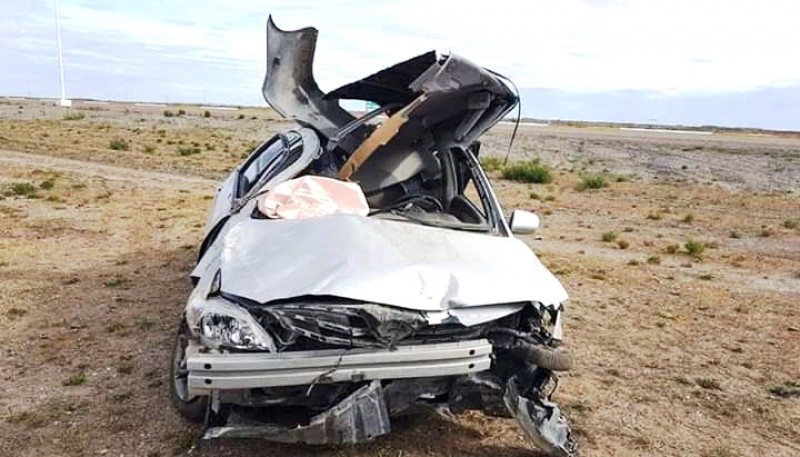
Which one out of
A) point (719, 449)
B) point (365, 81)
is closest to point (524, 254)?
point (719, 449)

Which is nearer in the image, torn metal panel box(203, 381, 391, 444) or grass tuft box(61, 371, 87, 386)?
torn metal panel box(203, 381, 391, 444)

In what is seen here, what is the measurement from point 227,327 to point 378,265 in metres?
0.80

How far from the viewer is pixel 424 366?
3006mm

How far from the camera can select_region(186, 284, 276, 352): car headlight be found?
2959mm

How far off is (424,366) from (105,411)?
2.12 meters

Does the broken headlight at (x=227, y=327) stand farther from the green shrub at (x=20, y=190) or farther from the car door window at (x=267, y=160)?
the green shrub at (x=20, y=190)

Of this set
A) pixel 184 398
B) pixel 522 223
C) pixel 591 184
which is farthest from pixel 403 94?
pixel 591 184

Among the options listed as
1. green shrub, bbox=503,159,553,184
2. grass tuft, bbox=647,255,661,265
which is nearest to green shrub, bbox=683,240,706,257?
grass tuft, bbox=647,255,661,265

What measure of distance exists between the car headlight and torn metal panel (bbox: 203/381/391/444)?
38 cm

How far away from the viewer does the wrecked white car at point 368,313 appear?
298cm

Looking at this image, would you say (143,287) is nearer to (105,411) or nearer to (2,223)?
(105,411)

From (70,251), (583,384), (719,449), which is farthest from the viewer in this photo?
(70,251)

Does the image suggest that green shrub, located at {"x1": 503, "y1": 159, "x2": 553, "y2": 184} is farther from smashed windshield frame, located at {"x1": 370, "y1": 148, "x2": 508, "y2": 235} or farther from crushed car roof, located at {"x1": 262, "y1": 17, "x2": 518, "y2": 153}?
smashed windshield frame, located at {"x1": 370, "y1": 148, "x2": 508, "y2": 235}

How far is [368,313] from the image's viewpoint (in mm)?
3027
